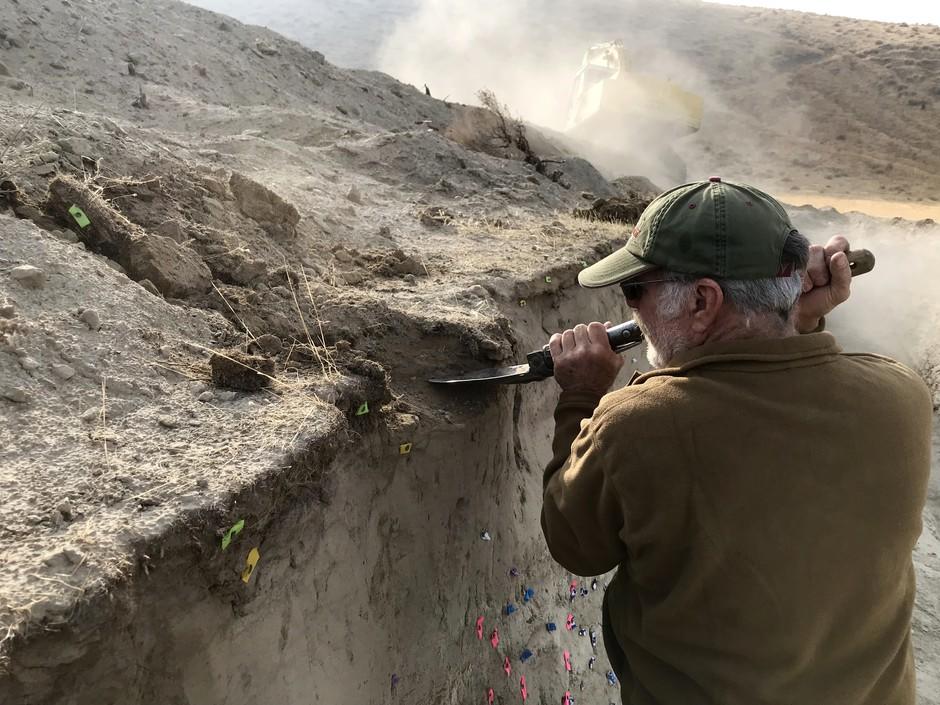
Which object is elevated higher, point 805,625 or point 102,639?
point 805,625

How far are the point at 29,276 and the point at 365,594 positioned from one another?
1825 millimetres

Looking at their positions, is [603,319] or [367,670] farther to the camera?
[603,319]

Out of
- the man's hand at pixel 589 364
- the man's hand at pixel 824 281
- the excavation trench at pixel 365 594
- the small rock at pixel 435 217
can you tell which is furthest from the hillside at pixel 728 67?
the man's hand at pixel 589 364

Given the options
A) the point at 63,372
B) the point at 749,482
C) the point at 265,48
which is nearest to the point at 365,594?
the point at 63,372

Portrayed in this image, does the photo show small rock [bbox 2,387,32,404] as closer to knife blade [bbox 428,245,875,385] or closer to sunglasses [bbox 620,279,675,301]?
knife blade [bbox 428,245,875,385]

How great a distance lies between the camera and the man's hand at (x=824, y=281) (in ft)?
7.57

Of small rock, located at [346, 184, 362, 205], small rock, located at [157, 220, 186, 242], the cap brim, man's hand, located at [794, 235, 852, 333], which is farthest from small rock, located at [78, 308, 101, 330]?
Answer: small rock, located at [346, 184, 362, 205]

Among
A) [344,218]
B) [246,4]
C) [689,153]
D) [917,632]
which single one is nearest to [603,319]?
[344,218]

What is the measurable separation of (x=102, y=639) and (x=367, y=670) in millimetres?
1149

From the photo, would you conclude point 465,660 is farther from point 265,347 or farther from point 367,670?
point 265,347

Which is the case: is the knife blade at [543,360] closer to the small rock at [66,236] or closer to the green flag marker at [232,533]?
the green flag marker at [232,533]

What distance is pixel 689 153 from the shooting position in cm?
2662

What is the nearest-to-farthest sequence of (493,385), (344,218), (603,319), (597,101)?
Answer: (493,385) < (344,218) < (603,319) < (597,101)

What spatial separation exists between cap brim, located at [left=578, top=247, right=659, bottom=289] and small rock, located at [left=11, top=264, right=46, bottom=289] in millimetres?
2149
